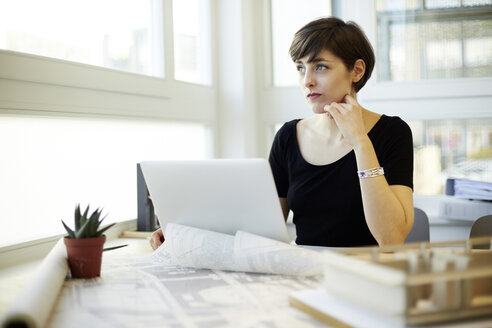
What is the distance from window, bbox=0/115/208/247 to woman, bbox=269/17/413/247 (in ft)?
2.29

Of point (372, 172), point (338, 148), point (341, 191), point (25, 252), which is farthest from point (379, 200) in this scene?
point (25, 252)

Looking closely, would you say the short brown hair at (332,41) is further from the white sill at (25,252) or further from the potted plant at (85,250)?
the white sill at (25,252)

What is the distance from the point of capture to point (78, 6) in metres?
1.95

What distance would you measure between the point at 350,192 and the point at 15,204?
1.07 m

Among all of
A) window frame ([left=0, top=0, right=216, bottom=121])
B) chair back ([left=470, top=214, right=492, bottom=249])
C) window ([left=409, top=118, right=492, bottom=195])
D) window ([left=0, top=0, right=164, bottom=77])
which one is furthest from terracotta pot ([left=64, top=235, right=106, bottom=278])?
window ([left=409, top=118, right=492, bottom=195])

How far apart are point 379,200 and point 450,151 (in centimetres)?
114

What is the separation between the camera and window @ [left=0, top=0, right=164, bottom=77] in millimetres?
1688

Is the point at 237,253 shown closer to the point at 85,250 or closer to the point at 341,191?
the point at 85,250

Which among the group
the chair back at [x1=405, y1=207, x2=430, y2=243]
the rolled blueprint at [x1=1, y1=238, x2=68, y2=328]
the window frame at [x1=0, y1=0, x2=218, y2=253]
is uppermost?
the window frame at [x1=0, y1=0, x2=218, y2=253]

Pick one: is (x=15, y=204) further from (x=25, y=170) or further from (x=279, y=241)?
(x=279, y=241)

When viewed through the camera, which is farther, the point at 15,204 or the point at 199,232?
the point at 15,204

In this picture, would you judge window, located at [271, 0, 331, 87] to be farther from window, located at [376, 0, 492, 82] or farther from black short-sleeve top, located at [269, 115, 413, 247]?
black short-sleeve top, located at [269, 115, 413, 247]

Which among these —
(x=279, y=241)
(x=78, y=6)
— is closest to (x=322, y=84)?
(x=279, y=241)

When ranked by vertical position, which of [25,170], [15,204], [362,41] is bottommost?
[15,204]
